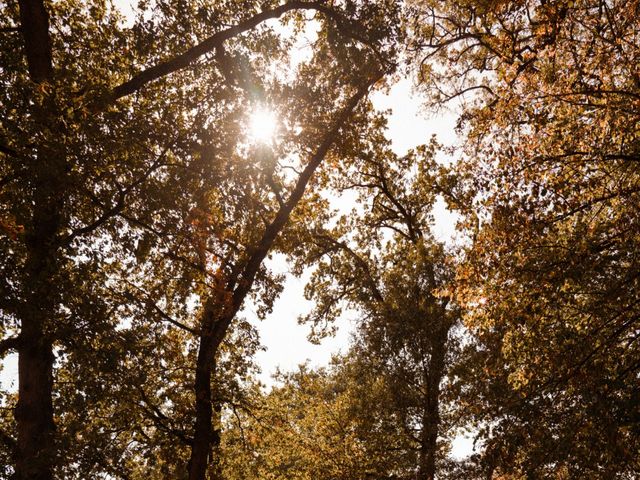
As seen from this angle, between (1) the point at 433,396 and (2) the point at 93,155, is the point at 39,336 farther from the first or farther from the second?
(1) the point at 433,396

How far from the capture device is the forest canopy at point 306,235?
26.6 feet

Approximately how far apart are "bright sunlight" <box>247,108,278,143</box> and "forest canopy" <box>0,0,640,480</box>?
0.18ft

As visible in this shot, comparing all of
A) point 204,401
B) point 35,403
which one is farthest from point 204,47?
point 204,401

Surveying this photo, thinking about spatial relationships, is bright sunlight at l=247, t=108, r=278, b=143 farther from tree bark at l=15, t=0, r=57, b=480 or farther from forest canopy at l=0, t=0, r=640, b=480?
tree bark at l=15, t=0, r=57, b=480

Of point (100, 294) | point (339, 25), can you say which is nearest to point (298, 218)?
point (339, 25)

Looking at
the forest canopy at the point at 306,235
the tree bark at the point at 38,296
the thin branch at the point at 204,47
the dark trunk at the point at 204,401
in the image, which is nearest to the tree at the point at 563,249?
the forest canopy at the point at 306,235

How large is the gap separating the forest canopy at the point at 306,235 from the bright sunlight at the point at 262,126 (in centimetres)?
6

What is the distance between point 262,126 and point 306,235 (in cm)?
448

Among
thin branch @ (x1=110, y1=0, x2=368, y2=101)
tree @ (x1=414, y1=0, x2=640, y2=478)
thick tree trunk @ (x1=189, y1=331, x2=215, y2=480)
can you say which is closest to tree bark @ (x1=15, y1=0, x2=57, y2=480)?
thin branch @ (x1=110, y1=0, x2=368, y2=101)

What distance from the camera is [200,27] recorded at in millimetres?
12164

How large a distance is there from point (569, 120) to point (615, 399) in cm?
467

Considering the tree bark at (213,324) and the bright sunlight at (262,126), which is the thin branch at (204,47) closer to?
the bright sunlight at (262,126)

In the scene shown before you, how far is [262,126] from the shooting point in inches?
494

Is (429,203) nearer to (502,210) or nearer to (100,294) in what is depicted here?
(502,210)
